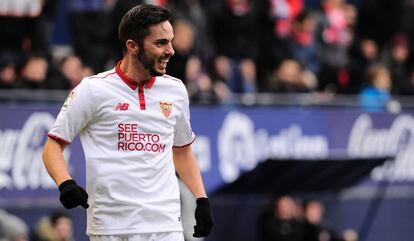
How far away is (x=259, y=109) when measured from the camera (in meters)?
16.0

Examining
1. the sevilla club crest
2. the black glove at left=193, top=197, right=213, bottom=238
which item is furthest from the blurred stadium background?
the sevilla club crest

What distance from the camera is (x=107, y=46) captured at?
49.2 ft

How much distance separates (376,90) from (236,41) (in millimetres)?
2307

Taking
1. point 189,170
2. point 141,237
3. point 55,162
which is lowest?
point 141,237

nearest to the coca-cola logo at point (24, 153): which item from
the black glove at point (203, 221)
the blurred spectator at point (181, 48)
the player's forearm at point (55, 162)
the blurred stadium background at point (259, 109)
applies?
the blurred stadium background at point (259, 109)

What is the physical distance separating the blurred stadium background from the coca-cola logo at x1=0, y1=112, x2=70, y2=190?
0.04 feet

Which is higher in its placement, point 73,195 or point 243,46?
point 243,46

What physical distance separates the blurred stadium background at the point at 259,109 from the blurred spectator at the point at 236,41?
0.02 m

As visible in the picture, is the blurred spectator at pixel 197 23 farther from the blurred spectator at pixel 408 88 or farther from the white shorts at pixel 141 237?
the white shorts at pixel 141 237

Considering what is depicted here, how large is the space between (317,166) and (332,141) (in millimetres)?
870

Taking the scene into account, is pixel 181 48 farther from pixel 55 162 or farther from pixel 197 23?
pixel 55 162

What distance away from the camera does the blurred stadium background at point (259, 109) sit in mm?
13773

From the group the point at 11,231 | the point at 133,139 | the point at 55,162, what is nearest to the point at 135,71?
the point at 133,139

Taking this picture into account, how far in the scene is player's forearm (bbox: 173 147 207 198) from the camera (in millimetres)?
7102
